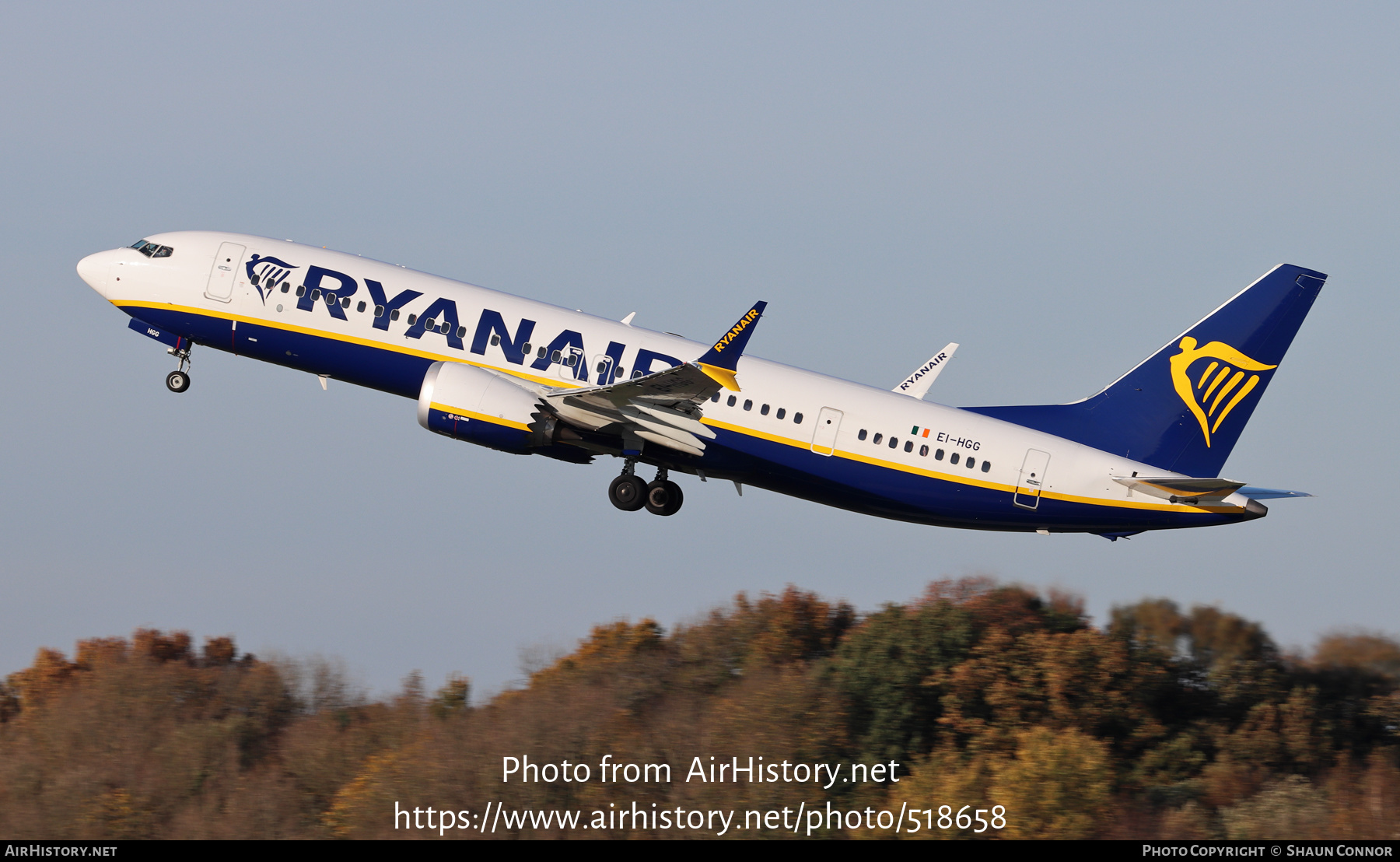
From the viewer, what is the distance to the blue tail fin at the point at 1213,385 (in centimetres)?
4231

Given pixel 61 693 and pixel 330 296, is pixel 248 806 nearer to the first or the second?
pixel 61 693

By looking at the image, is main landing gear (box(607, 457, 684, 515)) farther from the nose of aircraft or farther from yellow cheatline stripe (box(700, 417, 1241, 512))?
the nose of aircraft

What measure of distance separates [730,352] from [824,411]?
→ 5.10 metres

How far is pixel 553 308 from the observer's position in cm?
4309

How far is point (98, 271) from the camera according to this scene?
149ft

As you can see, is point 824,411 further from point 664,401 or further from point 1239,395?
point 1239,395

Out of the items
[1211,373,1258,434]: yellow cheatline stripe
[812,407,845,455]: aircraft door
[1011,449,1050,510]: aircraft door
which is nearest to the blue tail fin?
[1211,373,1258,434]: yellow cheatline stripe

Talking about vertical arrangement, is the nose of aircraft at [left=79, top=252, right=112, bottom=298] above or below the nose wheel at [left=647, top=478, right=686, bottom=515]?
above

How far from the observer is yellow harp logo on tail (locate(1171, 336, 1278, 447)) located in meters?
42.4

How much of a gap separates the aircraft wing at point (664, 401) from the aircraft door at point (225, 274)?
9.89 metres

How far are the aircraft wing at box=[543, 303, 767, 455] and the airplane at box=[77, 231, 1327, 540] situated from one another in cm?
7

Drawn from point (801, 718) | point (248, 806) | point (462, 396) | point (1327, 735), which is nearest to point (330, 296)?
point (462, 396)

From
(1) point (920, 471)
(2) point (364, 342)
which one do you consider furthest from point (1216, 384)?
(2) point (364, 342)

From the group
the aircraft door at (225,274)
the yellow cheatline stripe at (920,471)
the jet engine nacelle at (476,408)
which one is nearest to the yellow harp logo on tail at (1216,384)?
the yellow cheatline stripe at (920,471)
